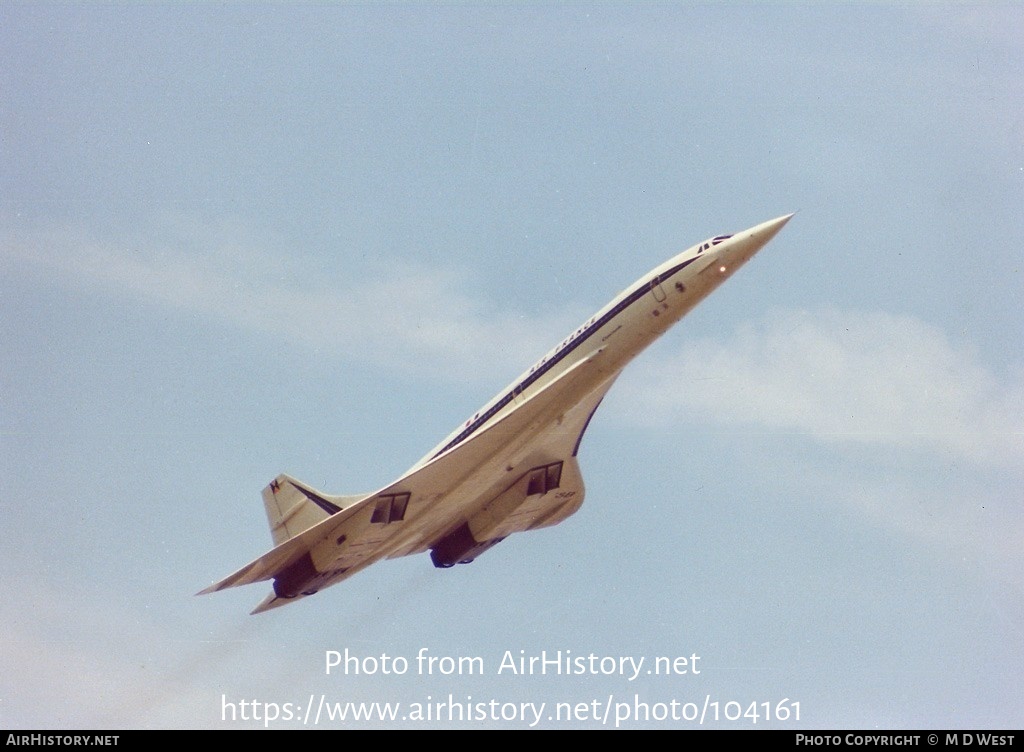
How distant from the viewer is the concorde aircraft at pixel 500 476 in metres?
23.4

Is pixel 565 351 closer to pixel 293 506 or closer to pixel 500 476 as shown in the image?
pixel 500 476

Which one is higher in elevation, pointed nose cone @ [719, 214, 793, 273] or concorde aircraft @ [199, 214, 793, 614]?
pointed nose cone @ [719, 214, 793, 273]

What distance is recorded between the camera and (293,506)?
94.0ft

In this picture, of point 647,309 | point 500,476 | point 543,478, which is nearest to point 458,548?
point 543,478

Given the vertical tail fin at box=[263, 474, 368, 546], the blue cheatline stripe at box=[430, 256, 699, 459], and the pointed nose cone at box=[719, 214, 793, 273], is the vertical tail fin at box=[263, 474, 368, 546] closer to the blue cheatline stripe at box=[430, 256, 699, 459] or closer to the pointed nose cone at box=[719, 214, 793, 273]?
the blue cheatline stripe at box=[430, 256, 699, 459]

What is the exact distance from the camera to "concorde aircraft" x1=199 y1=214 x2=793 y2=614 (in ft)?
76.7

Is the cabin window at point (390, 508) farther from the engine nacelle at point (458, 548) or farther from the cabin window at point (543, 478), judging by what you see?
the cabin window at point (543, 478)

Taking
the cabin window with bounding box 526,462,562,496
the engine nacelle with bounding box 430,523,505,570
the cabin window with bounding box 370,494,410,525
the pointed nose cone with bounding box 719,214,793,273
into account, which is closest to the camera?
the pointed nose cone with bounding box 719,214,793,273

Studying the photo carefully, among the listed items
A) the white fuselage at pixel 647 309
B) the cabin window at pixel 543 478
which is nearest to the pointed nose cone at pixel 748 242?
the white fuselage at pixel 647 309

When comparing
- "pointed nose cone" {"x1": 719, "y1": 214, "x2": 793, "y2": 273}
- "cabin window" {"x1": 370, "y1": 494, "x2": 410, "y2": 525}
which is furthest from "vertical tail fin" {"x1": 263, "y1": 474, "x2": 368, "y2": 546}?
"pointed nose cone" {"x1": 719, "y1": 214, "x2": 793, "y2": 273}

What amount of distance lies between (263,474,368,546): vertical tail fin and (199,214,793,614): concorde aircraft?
25mm
